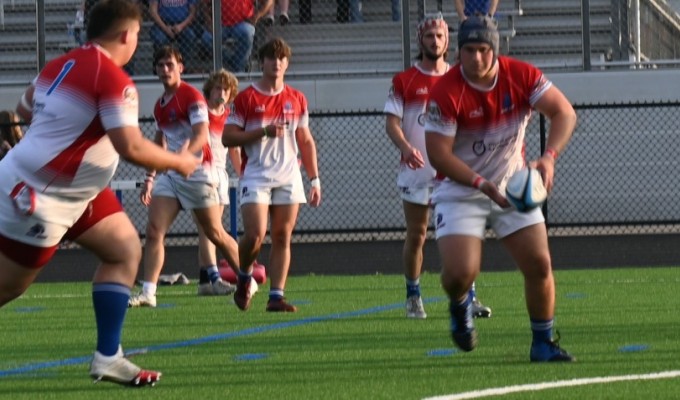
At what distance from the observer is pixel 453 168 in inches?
299

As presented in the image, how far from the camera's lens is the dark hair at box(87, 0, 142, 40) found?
6.83 meters

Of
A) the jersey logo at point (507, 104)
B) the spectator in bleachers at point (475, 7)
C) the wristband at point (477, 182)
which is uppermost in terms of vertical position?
the jersey logo at point (507, 104)

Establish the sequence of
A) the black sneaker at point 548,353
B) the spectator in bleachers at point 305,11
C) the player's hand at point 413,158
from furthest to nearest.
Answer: the spectator in bleachers at point 305,11 < the player's hand at point 413,158 < the black sneaker at point 548,353

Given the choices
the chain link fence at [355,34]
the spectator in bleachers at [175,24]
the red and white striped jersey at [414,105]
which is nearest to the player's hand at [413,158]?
the red and white striped jersey at [414,105]

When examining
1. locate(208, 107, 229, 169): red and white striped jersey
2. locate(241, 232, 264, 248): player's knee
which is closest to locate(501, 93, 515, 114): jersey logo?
locate(241, 232, 264, 248): player's knee

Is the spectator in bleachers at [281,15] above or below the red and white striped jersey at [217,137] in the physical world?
above

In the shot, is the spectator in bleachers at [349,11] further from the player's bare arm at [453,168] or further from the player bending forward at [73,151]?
the player bending forward at [73,151]

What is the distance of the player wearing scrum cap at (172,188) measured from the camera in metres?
12.3

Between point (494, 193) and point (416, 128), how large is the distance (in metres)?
3.31

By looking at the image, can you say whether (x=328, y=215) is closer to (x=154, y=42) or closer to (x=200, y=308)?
(x=154, y=42)

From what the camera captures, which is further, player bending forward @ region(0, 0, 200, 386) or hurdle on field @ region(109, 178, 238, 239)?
hurdle on field @ region(109, 178, 238, 239)

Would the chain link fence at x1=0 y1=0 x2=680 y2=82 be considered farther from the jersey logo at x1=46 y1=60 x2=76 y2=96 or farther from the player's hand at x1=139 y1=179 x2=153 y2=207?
the jersey logo at x1=46 y1=60 x2=76 y2=96

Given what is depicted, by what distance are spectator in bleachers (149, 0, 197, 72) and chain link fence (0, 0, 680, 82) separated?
0.02 metres

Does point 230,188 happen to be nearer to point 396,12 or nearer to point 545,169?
point 396,12
